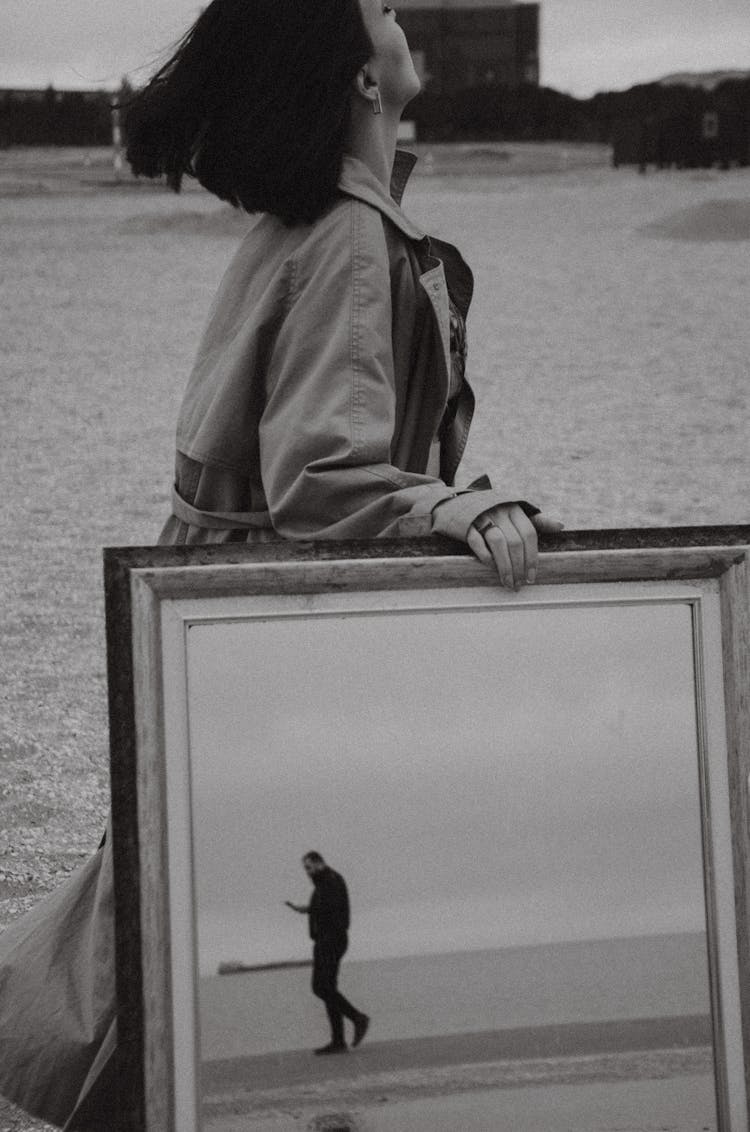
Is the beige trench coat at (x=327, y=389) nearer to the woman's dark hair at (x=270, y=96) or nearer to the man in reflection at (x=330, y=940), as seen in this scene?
the woman's dark hair at (x=270, y=96)

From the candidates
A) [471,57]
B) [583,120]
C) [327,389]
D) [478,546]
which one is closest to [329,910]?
[478,546]

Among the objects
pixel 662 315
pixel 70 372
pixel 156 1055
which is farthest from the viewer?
pixel 662 315

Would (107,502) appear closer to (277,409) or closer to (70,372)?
(70,372)

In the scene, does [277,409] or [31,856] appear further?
[31,856]

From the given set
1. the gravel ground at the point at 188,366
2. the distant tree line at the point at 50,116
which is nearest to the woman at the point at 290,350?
the gravel ground at the point at 188,366

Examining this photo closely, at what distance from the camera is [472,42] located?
12.0 m

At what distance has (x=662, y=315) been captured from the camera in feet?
31.5

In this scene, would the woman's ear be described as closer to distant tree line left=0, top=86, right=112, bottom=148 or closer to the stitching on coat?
the stitching on coat

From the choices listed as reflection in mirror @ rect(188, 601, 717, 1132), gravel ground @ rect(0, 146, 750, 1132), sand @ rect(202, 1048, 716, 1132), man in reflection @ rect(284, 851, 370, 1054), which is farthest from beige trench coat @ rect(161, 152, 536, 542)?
gravel ground @ rect(0, 146, 750, 1132)

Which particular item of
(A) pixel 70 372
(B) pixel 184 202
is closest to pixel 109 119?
(B) pixel 184 202

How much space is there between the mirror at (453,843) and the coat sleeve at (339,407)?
3.3 inches

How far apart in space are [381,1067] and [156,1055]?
0.16 m

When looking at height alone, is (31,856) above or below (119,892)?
below

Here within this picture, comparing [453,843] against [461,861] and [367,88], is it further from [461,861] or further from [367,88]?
[367,88]
